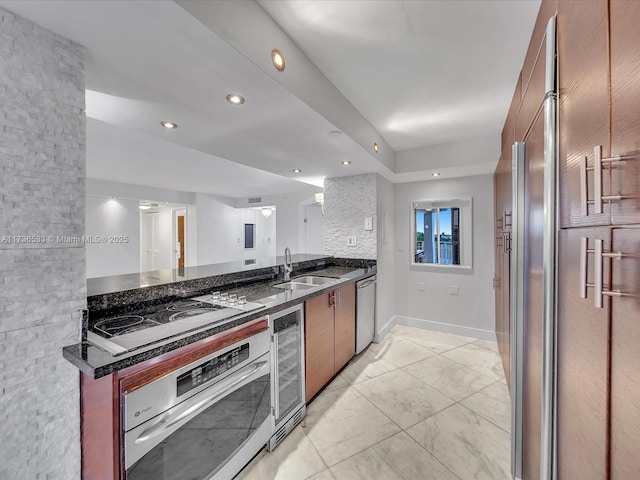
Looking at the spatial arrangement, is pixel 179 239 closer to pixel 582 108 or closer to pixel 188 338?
pixel 188 338

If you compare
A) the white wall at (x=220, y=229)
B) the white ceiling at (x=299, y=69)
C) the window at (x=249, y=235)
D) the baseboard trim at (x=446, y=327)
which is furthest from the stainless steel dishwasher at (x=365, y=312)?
the window at (x=249, y=235)

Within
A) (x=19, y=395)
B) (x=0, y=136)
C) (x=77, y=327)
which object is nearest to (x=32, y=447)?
(x=19, y=395)

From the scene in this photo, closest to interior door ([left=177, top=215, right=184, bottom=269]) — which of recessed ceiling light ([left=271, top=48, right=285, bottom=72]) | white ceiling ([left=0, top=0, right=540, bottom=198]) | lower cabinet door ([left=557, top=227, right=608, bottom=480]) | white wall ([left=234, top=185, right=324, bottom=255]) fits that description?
white wall ([left=234, top=185, right=324, bottom=255])

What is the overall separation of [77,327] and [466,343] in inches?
149

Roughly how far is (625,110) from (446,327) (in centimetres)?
372

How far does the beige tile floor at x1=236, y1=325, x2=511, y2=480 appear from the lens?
1.64 metres

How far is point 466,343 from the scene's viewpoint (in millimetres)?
3482

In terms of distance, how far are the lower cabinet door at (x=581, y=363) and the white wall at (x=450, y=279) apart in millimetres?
2964

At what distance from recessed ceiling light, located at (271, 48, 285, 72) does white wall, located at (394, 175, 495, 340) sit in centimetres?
296

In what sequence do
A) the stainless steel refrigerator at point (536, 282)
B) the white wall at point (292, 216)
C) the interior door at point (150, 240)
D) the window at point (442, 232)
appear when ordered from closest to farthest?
the stainless steel refrigerator at point (536, 282) < the window at point (442, 232) < the white wall at point (292, 216) < the interior door at point (150, 240)

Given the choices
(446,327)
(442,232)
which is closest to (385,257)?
(442,232)

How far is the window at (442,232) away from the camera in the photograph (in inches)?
145

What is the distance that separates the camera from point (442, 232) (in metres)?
3.84

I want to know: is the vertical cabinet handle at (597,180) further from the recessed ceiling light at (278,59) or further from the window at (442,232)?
the window at (442,232)
